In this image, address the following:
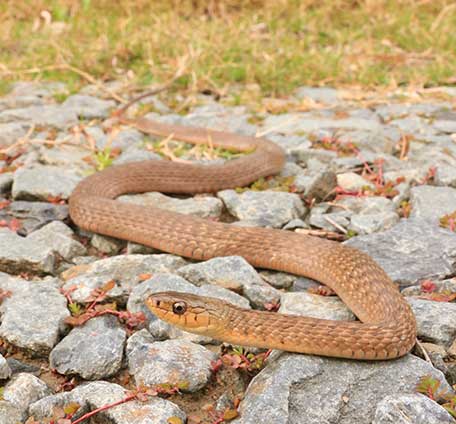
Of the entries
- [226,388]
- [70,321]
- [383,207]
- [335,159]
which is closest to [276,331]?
[226,388]

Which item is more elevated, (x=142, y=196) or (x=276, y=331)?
(x=276, y=331)

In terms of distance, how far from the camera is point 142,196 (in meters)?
5.63

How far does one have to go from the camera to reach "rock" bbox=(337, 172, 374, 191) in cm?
551

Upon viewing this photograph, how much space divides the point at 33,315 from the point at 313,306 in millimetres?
1391

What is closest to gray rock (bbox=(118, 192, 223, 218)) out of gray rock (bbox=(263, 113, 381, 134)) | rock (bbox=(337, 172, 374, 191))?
rock (bbox=(337, 172, 374, 191))

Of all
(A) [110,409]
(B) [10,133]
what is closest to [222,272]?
(A) [110,409]

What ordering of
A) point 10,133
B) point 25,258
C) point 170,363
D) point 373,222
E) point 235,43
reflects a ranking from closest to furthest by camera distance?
point 170,363
point 25,258
point 373,222
point 10,133
point 235,43

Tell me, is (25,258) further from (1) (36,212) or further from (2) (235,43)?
(2) (235,43)

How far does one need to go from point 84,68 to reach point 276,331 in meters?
5.71

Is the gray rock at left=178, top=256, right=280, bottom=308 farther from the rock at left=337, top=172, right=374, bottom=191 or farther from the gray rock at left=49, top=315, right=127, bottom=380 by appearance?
the rock at left=337, top=172, right=374, bottom=191

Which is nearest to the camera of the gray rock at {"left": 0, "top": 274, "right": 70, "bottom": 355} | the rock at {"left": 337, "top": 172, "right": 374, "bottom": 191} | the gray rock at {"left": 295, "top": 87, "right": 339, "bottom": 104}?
the gray rock at {"left": 0, "top": 274, "right": 70, "bottom": 355}

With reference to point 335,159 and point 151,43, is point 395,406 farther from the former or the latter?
point 151,43

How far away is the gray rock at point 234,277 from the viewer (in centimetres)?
403

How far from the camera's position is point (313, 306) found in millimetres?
3957
